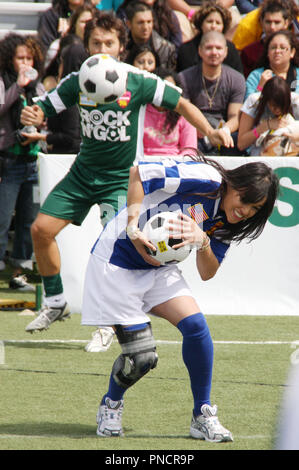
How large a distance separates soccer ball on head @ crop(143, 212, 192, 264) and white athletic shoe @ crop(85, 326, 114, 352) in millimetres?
2312

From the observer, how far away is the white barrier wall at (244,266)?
7.23 meters

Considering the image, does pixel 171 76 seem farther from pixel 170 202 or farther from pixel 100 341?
pixel 170 202

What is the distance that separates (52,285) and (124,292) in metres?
2.20

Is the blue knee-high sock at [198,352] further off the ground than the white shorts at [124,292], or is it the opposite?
the white shorts at [124,292]

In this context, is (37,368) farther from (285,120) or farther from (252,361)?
(285,120)

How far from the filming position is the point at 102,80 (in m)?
5.67

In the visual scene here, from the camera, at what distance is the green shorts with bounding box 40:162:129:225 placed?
5.88 metres

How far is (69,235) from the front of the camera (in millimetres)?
7320

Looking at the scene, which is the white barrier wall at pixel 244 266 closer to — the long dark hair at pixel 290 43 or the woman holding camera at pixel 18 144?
the woman holding camera at pixel 18 144

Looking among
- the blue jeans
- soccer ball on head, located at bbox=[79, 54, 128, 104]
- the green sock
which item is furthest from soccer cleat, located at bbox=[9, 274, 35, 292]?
soccer ball on head, located at bbox=[79, 54, 128, 104]

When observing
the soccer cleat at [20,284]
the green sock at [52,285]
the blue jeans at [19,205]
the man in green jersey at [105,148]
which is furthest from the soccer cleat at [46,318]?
the blue jeans at [19,205]

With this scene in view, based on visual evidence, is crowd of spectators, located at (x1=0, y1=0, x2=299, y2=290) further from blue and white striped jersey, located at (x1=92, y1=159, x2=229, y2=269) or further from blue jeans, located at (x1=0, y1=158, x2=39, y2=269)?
blue and white striped jersey, located at (x1=92, y1=159, x2=229, y2=269)

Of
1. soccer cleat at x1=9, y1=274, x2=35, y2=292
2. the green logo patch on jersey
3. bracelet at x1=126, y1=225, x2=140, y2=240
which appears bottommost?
soccer cleat at x1=9, y1=274, x2=35, y2=292

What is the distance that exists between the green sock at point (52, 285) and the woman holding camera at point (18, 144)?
7.40 feet
